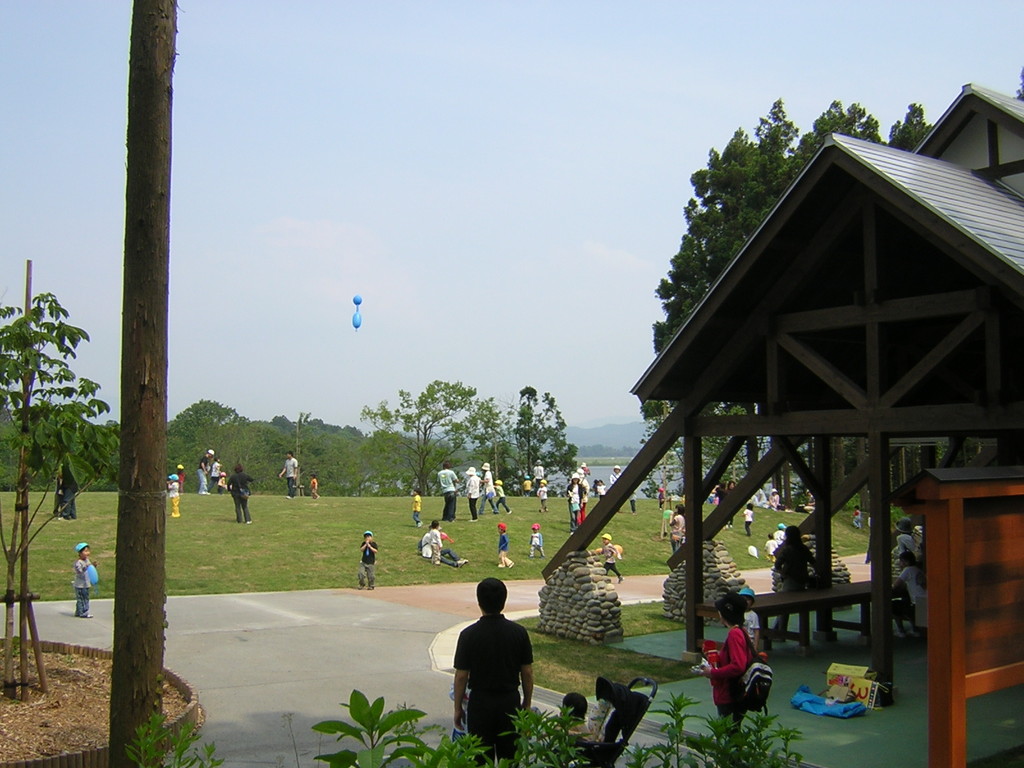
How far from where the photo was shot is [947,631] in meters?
7.43

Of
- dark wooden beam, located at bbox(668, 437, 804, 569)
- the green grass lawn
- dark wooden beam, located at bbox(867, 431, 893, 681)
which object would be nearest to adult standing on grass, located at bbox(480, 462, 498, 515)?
the green grass lawn

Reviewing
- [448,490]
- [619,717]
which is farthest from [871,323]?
[448,490]

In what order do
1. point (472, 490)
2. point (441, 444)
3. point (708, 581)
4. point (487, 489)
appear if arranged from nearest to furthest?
1. point (708, 581)
2. point (472, 490)
3. point (487, 489)
4. point (441, 444)

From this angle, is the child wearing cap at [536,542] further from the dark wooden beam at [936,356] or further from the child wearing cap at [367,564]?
the dark wooden beam at [936,356]

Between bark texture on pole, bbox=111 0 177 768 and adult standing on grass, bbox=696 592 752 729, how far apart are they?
14.1 ft

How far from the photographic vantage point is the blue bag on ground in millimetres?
10320

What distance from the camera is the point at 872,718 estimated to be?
10242 mm

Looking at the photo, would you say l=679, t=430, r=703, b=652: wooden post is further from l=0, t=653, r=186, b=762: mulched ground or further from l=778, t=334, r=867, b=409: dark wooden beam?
l=0, t=653, r=186, b=762: mulched ground

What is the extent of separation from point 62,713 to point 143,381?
5092 millimetres

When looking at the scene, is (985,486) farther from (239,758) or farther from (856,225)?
(239,758)

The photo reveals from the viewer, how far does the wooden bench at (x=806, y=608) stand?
13.1m

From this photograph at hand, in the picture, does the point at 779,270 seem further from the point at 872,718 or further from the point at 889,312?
the point at 872,718

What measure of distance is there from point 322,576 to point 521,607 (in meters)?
5.72

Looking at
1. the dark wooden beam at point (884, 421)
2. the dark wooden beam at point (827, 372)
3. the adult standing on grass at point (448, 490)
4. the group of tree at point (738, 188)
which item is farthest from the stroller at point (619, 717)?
the group of tree at point (738, 188)
